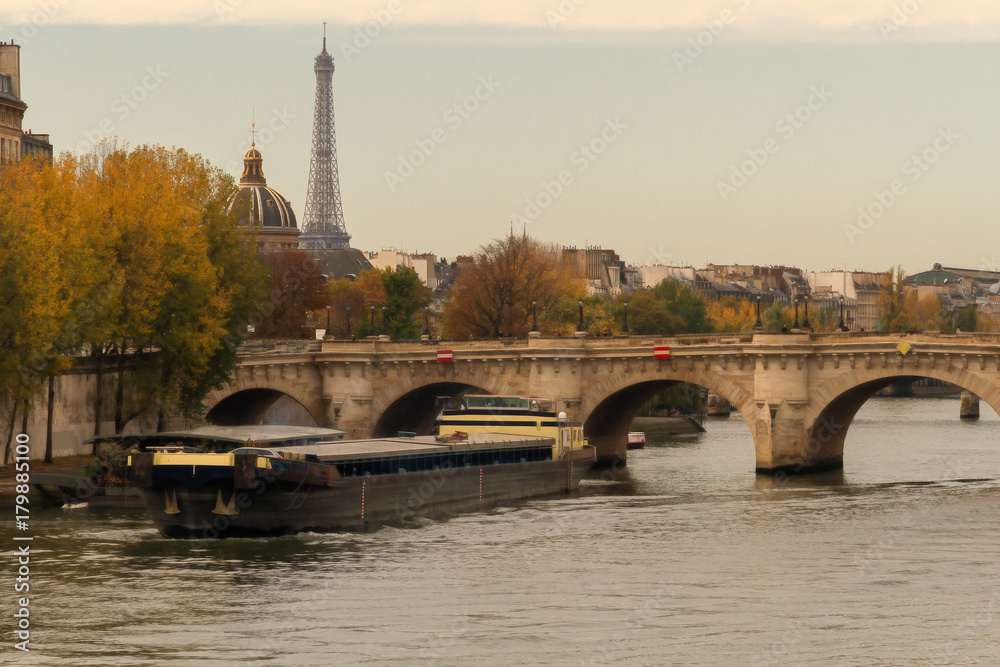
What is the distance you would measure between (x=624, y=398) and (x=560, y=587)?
3716 cm

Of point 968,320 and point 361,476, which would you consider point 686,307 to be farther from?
point 361,476

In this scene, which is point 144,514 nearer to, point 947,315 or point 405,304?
point 405,304

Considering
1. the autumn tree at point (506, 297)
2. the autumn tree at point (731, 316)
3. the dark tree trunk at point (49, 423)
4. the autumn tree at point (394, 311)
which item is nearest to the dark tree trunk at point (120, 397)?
the dark tree trunk at point (49, 423)

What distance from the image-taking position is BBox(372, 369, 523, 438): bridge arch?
80.2 m

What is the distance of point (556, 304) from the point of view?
362 feet

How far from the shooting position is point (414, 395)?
8462 cm

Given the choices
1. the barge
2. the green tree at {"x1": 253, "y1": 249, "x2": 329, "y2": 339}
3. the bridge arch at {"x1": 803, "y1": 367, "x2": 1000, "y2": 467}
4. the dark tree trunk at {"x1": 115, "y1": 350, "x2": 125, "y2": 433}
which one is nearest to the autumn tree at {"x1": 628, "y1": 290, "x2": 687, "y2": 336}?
the green tree at {"x1": 253, "y1": 249, "x2": 329, "y2": 339}

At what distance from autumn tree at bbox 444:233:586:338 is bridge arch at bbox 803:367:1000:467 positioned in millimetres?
31437

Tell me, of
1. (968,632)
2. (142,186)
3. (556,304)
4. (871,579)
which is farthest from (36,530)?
(556,304)

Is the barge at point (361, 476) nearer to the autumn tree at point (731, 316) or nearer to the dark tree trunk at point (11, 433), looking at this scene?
the dark tree trunk at point (11, 433)

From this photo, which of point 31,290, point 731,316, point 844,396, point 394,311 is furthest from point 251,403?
point 731,316

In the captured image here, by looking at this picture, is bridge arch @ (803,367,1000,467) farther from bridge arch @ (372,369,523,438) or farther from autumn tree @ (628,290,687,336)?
autumn tree @ (628,290,687,336)

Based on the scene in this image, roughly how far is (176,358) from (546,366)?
17.7m

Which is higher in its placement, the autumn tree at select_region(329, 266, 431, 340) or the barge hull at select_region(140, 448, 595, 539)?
the autumn tree at select_region(329, 266, 431, 340)
